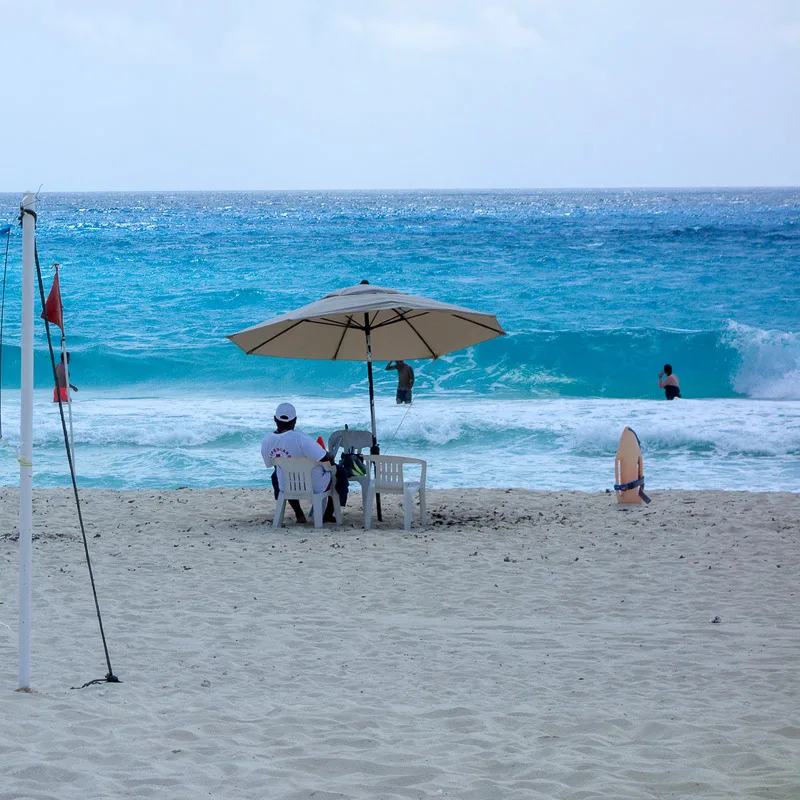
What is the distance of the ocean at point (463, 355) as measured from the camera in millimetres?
13398


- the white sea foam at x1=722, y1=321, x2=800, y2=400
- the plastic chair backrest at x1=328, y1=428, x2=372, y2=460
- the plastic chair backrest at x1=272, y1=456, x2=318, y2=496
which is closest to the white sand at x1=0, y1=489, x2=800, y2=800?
the plastic chair backrest at x1=272, y1=456, x2=318, y2=496

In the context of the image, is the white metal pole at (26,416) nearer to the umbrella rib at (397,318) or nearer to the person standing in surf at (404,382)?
the umbrella rib at (397,318)

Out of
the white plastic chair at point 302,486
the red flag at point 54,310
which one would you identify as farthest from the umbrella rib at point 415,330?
the red flag at point 54,310

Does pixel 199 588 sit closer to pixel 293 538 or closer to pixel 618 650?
pixel 293 538

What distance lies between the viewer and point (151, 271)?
3675cm

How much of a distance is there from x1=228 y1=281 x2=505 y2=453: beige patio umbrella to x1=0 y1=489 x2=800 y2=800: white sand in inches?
63.4

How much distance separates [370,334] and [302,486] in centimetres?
154

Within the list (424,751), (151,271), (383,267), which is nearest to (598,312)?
(383,267)

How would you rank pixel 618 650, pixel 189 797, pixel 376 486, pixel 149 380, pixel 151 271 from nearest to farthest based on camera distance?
pixel 189 797 < pixel 618 650 < pixel 376 486 < pixel 149 380 < pixel 151 271

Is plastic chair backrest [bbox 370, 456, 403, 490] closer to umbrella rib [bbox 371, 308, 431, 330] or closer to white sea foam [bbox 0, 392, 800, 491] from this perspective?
umbrella rib [bbox 371, 308, 431, 330]

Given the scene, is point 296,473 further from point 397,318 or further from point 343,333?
point 397,318

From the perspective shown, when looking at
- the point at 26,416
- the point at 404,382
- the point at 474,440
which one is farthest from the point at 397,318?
the point at 404,382

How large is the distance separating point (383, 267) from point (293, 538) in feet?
102

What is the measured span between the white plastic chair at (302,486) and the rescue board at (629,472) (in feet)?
Result: 8.82
